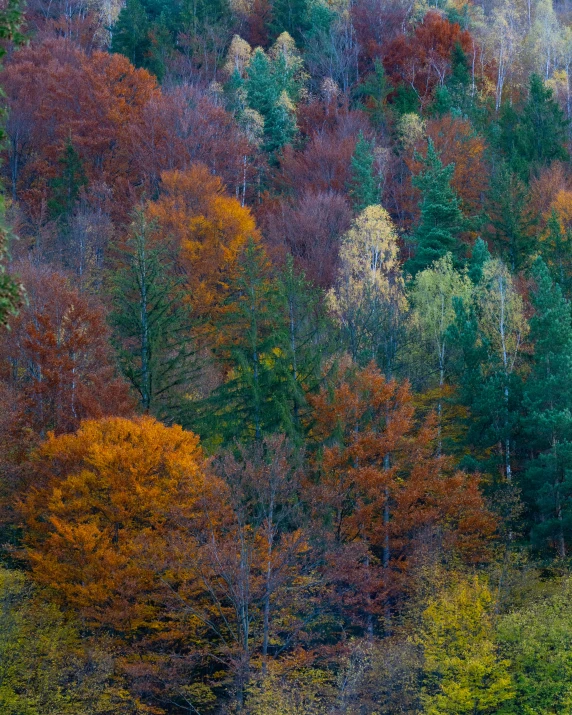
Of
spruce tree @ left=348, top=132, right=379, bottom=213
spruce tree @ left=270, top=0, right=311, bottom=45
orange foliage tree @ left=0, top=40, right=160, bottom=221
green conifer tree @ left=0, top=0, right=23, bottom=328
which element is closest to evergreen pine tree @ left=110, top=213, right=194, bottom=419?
orange foliage tree @ left=0, top=40, right=160, bottom=221

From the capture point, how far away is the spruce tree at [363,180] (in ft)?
170

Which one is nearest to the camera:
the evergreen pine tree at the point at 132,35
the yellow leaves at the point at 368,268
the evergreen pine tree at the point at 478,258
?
the yellow leaves at the point at 368,268

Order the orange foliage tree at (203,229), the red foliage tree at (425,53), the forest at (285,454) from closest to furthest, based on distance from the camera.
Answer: the forest at (285,454)
the orange foliage tree at (203,229)
the red foliage tree at (425,53)

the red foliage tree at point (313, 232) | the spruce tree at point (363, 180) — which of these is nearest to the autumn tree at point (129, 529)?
the red foliage tree at point (313, 232)

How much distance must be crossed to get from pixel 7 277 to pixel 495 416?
24.7 meters

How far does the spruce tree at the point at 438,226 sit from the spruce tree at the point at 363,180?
16.4 feet

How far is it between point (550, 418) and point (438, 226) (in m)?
18.5

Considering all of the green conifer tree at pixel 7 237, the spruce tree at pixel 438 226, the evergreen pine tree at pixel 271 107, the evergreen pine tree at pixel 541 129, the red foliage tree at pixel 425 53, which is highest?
the red foliage tree at pixel 425 53

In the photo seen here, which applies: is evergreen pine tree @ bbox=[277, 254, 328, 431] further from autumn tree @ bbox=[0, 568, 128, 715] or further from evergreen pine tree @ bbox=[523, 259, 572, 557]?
autumn tree @ bbox=[0, 568, 128, 715]

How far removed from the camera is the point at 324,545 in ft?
90.5

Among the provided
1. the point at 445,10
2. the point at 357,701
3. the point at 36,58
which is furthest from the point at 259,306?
the point at 445,10

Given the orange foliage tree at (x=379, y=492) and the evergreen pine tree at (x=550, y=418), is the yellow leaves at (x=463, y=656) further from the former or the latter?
the evergreen pine tree at (x=550, y=418)

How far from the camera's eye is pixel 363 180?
53.9m

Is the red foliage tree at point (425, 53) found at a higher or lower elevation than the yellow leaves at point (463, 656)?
higher
